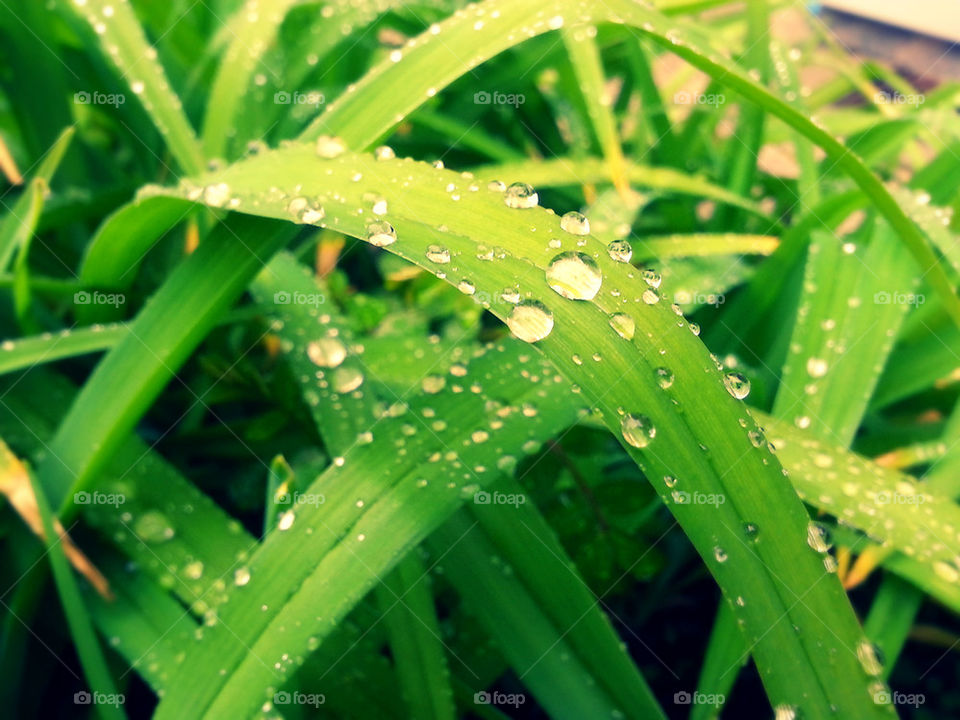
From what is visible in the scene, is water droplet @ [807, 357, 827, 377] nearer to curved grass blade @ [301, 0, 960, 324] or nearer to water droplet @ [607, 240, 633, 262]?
curved grass blade @ [301, 0, 960, 324]

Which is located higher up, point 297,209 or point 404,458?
point 297,209

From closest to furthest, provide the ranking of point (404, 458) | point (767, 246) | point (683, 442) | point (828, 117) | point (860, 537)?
point (683, 442), point (404, 458), point (860, 537), point (767, 246), point (828, 117)

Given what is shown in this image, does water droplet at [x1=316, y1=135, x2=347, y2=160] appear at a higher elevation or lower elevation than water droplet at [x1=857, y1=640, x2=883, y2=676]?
higher

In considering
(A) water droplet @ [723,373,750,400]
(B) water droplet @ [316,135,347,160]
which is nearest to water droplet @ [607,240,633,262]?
(A) water droplet @ [723,373,750,400]

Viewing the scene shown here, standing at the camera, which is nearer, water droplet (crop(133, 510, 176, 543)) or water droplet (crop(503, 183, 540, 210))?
water droplet (crop(503, 183, 540, 210))

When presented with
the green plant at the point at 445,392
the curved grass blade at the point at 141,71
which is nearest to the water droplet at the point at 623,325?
the green plant at the point at 445,392

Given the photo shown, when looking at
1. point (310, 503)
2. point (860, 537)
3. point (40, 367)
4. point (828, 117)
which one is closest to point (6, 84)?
point (40, 367)

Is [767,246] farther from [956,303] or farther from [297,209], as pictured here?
[297,209]
